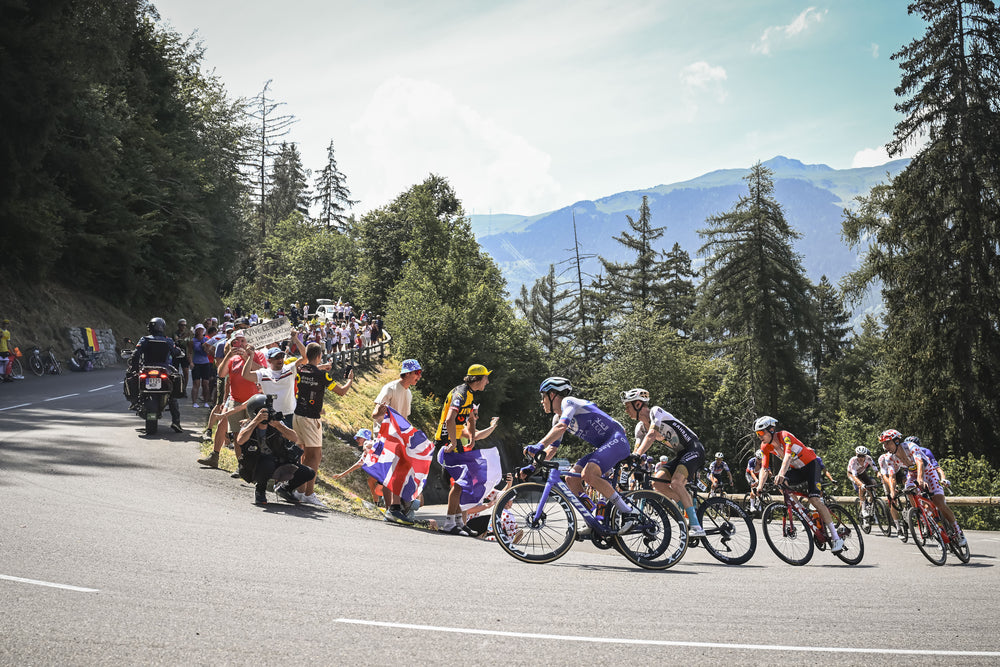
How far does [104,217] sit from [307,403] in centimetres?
3114

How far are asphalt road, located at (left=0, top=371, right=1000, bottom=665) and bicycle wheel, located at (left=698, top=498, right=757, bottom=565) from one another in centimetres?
28

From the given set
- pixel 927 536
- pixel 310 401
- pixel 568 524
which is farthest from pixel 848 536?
pixel 310 401

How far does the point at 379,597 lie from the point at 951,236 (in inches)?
1130

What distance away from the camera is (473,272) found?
177ft

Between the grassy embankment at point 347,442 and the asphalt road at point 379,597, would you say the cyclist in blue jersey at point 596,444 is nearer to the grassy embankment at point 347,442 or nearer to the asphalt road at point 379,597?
the asphalt road at point 379,597

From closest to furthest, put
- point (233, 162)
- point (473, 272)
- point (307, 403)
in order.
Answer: point (307, 403), point (473, 272), point (233, 162)

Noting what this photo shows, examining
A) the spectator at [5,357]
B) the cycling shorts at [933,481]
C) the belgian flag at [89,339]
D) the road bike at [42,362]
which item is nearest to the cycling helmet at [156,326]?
the cycling shorts at [933,481]

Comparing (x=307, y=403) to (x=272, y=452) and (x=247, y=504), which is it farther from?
(x=247, y=504)

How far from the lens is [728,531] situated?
31.7 feet

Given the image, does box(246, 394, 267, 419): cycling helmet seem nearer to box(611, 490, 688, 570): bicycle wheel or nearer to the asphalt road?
the asphalt road

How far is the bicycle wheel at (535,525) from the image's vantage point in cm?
854

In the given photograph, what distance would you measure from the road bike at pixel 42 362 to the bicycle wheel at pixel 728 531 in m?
27.0

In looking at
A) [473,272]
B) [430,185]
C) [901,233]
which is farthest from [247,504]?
[430,185]

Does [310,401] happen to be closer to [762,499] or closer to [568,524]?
[568,524]
